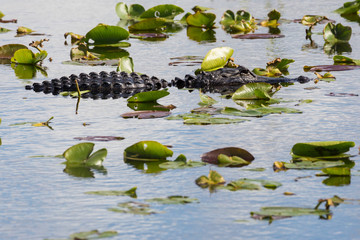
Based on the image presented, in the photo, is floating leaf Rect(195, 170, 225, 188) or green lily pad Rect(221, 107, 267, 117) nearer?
floating leaf Rect(195, 170, 225, 188)

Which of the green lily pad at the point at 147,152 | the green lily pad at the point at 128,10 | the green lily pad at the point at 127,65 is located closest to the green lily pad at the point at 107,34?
the green lily pad at the point at 127,65

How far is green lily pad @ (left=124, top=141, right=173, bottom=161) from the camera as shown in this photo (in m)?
4.86

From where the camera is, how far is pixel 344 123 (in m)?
5.90

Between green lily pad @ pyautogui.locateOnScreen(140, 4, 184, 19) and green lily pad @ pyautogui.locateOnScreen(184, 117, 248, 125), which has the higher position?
green lily pad @ pyautogui.locateOnScreen(140, 4, 184, 19)

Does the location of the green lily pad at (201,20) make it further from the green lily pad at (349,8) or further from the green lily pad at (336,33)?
the green lily pad at (349,8)

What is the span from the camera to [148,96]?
22.9ft

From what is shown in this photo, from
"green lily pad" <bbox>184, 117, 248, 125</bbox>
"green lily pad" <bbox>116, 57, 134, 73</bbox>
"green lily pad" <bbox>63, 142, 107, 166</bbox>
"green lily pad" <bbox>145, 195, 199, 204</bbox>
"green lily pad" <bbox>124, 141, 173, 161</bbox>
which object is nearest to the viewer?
"green lily pad" <bbox>145, 195, 199, 204</bbox>

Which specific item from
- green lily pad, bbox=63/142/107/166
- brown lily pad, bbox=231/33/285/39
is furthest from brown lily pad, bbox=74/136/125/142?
brown lily pad, bbox=231/33/285/39

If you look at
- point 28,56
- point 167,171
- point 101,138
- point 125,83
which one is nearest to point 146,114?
point 101,138

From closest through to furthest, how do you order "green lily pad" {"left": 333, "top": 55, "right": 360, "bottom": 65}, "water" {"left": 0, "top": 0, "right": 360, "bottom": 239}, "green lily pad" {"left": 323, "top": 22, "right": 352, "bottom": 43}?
"water" {"left": 0, "top": 0, "right": 360, "bottom": 239}, "green lily pad" {"left": 333, "top": 55, "right": 360, "bottom": 65}, "green lily pad" {"left": 323, "top": 22, "right": 352, "bottom": 43}

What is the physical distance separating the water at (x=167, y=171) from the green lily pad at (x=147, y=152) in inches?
3.7

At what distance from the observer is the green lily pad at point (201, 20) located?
13.0 meters

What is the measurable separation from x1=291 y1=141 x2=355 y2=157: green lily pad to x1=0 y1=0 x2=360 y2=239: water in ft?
0.36

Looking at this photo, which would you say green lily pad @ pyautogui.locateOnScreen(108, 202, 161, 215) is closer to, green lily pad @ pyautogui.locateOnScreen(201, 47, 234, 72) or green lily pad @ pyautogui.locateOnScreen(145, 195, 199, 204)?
green lily pad @ pyautogui.locateOnScreen(145, 195, 199, 204)
